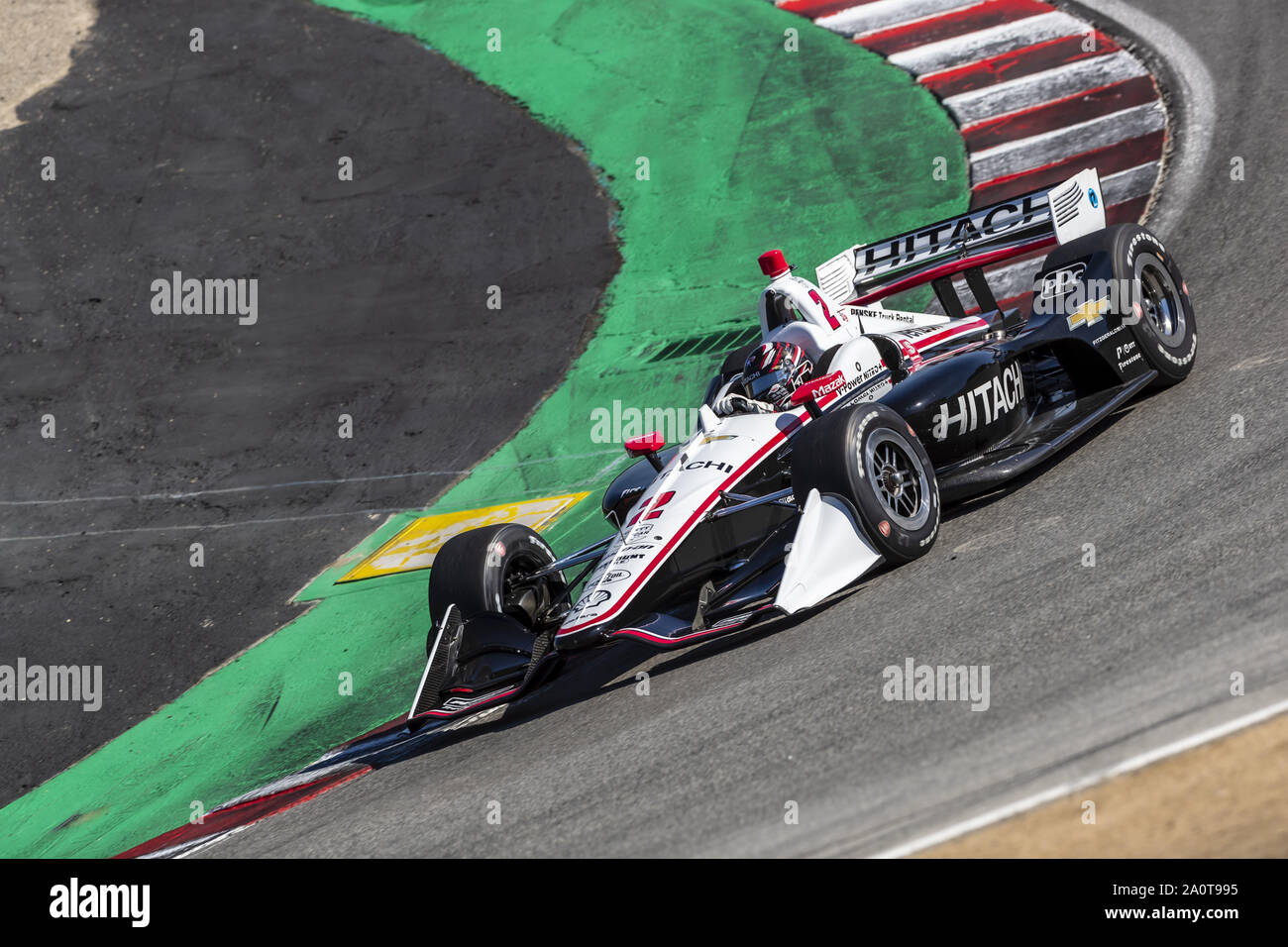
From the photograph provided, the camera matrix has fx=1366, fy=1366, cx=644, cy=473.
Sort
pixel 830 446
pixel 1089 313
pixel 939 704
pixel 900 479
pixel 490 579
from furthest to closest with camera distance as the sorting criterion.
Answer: pixel 1089 313
pixel 490 579
pixel 900 479
pixel 830 446
pixel 939 704

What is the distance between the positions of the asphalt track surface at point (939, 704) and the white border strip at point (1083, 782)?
0.06 m

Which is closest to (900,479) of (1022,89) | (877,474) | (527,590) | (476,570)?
(877,474)

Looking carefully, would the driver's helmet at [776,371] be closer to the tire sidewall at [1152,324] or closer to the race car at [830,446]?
the race car at [830,446]

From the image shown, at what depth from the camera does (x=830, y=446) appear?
6434mm

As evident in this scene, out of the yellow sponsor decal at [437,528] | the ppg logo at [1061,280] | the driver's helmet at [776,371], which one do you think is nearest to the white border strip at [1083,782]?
the driver's helmet at [776,371]

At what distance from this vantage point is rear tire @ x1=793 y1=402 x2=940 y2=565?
21.0ft

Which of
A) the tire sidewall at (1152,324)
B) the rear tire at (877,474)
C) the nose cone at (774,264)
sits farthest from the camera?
the nose cone at (774,264)

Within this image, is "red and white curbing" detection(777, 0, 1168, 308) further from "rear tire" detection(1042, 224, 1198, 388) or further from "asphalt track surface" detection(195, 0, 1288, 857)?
"asphalt track surface" detection(195, 0, 1288, 857)

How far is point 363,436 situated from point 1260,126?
7.79 meters

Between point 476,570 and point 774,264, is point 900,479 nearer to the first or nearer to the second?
point 774,264

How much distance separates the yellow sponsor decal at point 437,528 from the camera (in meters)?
9.41
